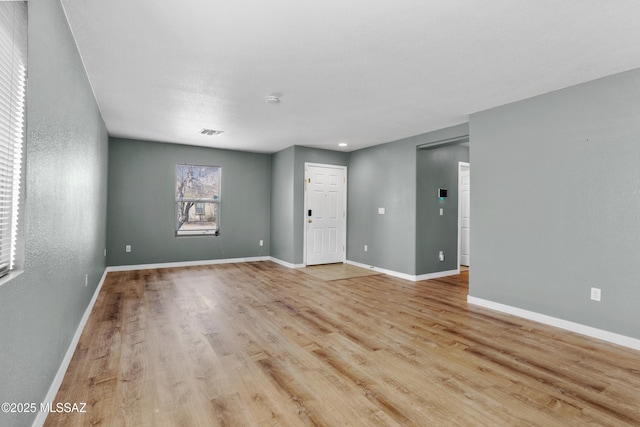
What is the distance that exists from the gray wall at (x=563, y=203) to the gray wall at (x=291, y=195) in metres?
3.20

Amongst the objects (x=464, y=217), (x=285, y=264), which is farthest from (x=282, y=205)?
(x=464, y=217)

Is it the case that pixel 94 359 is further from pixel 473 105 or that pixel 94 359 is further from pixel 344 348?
pixel 473 105

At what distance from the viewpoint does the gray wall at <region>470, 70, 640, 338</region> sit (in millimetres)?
2889

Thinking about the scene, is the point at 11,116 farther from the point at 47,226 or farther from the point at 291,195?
the point at 291,195

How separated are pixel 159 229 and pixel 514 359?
19.7 feet

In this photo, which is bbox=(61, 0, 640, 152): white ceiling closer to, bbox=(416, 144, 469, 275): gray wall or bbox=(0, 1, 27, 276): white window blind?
bbox=(0, 1, 27, 276): white window blind

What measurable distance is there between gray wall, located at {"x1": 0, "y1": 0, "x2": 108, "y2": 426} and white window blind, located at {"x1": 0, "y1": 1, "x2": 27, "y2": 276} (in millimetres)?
61

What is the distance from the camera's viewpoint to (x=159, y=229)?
6191 millimetres

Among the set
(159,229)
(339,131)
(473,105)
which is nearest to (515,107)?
(473,105)

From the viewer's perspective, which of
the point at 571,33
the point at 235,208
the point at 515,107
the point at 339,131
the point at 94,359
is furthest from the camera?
the point at 235,208

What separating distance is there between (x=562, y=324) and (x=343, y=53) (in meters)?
3.42

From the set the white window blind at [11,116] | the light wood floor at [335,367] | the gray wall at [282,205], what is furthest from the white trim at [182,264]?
the white window blind at [11,116]

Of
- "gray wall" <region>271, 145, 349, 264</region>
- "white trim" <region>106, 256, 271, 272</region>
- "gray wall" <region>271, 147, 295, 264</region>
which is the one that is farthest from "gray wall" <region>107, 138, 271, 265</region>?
"gray wall" <region>271, 145, 349, 264</region>

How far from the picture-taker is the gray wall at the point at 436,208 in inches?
214
